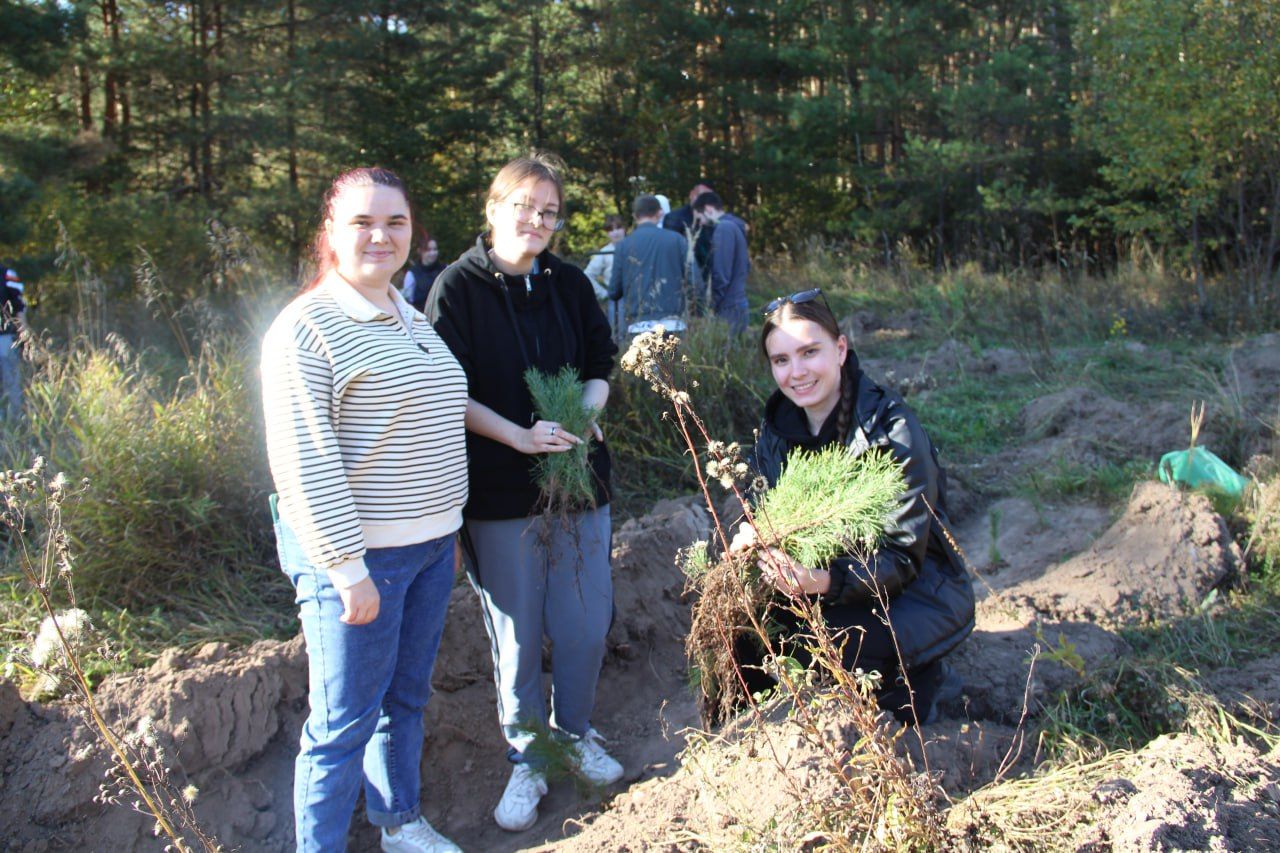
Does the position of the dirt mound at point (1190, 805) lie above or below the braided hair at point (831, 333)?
below

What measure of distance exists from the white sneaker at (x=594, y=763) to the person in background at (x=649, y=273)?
403 cm

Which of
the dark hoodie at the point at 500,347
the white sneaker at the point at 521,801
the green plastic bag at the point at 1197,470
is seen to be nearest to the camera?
the dark hoodie at the point at 500,347

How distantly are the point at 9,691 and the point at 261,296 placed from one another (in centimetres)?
350

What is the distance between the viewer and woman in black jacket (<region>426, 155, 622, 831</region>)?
114 inches

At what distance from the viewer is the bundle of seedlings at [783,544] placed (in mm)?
2236

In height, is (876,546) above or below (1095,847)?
above

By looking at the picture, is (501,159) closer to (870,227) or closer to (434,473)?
(870,227)

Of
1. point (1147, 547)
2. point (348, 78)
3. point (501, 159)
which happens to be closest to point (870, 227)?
point (501, 159)

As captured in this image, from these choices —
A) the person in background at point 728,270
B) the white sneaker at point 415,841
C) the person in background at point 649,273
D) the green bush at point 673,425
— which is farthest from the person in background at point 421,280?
the white sneaker at point 415,841

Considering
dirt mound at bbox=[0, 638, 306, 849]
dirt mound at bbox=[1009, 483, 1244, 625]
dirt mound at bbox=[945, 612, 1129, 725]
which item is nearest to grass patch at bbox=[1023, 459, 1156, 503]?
dirt mound at bbox=[1009, 483, 1244, 625]

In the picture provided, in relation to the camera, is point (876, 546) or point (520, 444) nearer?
point (876, 546)

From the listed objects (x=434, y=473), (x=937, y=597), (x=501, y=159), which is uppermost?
(x=501, y=159)

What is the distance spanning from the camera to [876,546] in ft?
8.42

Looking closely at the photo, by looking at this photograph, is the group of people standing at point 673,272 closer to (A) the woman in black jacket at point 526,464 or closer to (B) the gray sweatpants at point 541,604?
(A) the woman in black jacket at point 526,464
